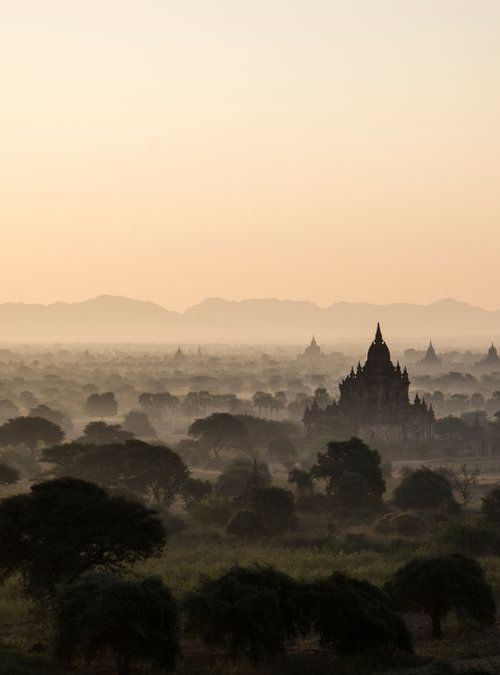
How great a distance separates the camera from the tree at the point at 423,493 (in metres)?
78.0

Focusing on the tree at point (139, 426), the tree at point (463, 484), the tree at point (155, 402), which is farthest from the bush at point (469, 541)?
the tree at point (155, 402)

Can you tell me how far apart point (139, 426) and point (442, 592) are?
10867 cm

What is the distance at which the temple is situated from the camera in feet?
404

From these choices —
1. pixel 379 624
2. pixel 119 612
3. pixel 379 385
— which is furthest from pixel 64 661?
pixel 379 385

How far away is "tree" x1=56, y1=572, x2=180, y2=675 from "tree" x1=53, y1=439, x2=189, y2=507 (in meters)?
44.1

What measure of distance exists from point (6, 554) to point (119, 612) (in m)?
11.3

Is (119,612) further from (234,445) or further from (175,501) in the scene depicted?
(234,445)

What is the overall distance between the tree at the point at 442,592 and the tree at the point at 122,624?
1116 centimetres

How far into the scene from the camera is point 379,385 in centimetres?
12425

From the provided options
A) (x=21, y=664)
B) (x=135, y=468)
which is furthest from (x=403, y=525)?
(x=21, y=664)

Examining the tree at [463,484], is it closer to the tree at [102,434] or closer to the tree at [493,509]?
the tree at [493,509]

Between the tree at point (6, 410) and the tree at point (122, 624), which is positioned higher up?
the tree at point (6, 410)

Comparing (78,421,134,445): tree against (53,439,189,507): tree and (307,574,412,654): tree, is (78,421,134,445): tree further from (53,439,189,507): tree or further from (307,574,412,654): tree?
(307,574,412,654): tree

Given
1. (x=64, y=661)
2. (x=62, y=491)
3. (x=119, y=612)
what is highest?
(x=62, y=491)
